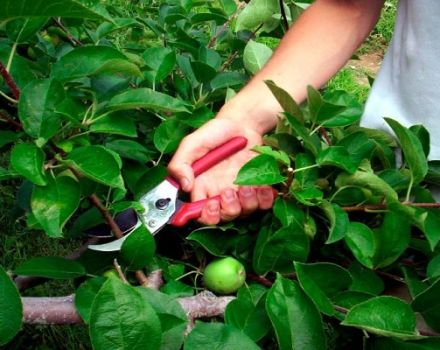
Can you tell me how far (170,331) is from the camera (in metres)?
0.80

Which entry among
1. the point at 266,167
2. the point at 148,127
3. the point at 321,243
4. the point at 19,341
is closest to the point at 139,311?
the point at 266,167

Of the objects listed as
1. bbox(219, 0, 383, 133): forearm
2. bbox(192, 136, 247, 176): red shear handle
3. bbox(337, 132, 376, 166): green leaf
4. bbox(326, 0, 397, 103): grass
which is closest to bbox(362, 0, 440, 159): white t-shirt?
bbox(219, 0, 383, 133): forearm

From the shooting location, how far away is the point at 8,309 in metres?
0.77

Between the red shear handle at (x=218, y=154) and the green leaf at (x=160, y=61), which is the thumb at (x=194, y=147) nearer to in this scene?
the red shear handle at (x=218, y=154)

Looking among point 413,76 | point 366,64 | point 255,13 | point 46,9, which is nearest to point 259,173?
point 46,9

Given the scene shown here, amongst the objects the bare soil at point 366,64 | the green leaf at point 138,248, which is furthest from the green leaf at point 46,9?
the bare soil at point 366,64

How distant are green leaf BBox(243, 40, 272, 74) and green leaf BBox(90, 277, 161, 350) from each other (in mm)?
1014

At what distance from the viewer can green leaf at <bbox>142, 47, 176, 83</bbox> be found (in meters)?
1.30

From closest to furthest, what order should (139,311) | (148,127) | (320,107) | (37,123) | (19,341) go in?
(139,311) → (37,123) → (320,107) → (148,127) → (19,341)

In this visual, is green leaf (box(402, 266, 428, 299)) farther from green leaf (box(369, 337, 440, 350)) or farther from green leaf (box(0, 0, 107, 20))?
green leaf (box(0, 0, 107, 20))

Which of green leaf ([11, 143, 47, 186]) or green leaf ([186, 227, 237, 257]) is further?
green leaf ([186, 227, 237, 257])

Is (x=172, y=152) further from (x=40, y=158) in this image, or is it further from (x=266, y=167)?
(x=40, y=158)

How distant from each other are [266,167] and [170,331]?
0.37 meters

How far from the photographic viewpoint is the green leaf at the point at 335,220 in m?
1.02
